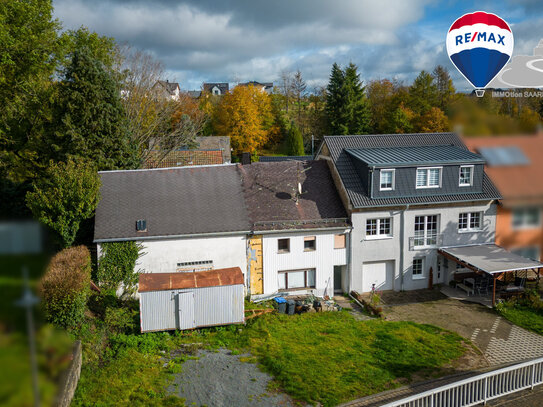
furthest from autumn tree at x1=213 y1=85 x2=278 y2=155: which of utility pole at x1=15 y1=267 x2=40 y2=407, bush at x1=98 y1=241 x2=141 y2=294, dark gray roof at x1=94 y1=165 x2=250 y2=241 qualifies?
utility pole at x1=15 y1=267 x2=40 y2=407

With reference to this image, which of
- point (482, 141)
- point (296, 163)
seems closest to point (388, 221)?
point (296, 163)

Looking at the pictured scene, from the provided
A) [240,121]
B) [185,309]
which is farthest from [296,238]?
[240,121]

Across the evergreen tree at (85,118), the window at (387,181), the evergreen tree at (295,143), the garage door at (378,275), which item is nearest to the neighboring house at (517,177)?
the window at (387,181)

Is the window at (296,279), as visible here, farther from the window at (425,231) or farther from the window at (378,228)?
the window at (425,231)

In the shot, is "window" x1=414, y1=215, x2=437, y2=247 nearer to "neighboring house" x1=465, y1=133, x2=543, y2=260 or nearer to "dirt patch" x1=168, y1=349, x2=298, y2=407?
"dirt patch" x1=168, y1=349, x2=298, y2=407

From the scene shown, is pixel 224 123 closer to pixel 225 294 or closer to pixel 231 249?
pixel 231 249

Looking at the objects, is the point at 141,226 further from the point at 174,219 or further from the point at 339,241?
the point at 339,241
